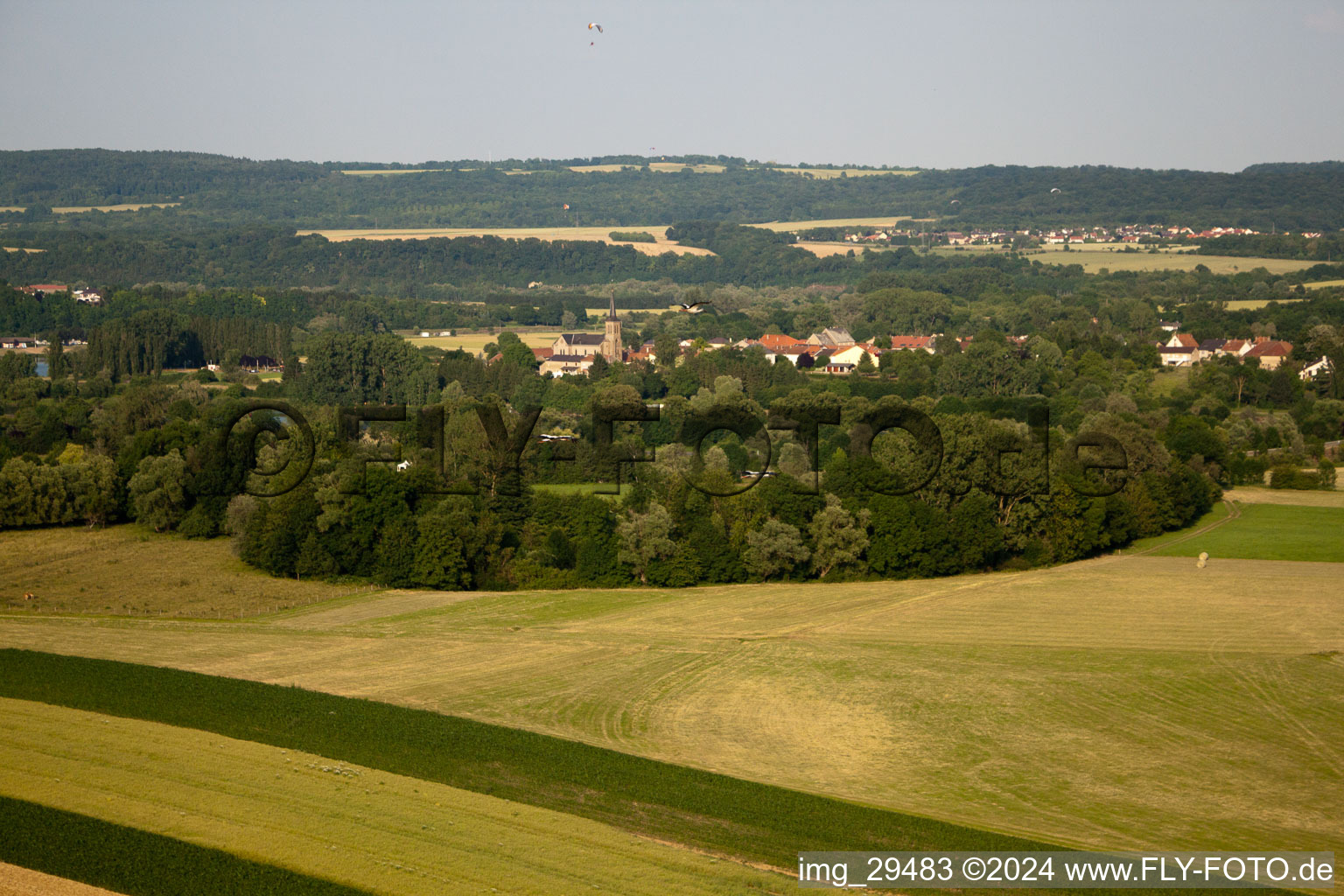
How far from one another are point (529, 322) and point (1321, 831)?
463ft

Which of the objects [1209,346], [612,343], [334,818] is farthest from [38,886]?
[1209,346]

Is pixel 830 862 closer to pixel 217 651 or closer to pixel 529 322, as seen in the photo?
pixel 217 651

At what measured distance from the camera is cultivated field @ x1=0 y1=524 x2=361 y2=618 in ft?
128

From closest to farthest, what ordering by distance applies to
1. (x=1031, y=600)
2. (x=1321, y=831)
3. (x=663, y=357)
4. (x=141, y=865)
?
(x=141, y=865) < (x=1321, y=831) < (x=1031, y=600) < (x=663, y=357)

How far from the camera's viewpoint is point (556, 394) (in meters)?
88.6

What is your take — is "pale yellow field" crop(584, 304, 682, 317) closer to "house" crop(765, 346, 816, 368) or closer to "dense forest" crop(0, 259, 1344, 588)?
"house" crop(765, 346, 816, 368)

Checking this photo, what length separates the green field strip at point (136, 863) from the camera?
54.2 feet

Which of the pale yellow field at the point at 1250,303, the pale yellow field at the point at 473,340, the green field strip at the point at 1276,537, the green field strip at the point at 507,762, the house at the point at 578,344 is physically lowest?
the green field strip at the point at 1276,537

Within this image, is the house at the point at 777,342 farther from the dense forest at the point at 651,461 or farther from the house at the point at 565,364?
the house at the point at 565,364

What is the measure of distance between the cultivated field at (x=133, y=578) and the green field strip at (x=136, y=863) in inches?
803

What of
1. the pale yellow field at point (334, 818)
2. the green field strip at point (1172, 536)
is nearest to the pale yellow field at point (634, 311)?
the green field strip at point (1172, 536)

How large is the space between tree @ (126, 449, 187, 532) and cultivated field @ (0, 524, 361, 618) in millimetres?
704

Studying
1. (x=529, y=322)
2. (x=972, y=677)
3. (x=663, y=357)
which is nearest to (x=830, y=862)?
(x=972, y=677)

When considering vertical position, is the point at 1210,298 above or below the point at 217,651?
above
